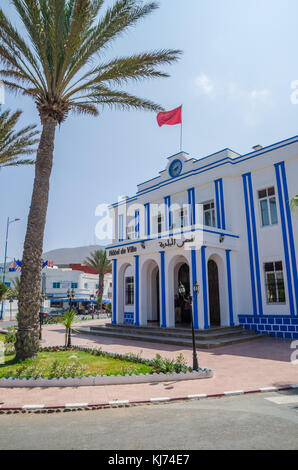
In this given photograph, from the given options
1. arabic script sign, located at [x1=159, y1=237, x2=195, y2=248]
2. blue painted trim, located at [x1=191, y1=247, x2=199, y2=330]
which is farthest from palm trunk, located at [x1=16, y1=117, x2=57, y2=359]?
blue painted trim, located at [x1=191, y1=247, x2=199, y2=330]

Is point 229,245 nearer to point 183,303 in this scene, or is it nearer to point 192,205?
point 192,205

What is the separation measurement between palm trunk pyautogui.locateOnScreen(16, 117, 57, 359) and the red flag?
33.0 feet

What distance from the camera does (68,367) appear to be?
9.34 metres

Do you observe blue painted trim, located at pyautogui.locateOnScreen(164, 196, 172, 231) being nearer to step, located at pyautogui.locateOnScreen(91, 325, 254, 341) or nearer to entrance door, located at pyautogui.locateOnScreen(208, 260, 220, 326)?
entrance door, located at pyautogui.locateOnScreen(208, 260, 220, 326)

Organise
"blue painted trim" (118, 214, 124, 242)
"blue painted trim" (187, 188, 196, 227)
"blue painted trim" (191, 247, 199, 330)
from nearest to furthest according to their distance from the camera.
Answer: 1. "blue painted trim" (191, 247, 199, 330)
2. "blue painted trim" (187, 188, 196, 227)
3. "blue painted trim" (118, 214, 124, 242)

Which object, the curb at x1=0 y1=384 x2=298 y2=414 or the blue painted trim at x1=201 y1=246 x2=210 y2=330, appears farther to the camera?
the blue painted trim at x1=201 y1=246 x2=210 y2=330

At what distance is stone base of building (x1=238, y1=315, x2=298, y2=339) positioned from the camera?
49.2ft

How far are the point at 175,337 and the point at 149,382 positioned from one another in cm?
659

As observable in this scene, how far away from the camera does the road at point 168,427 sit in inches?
179

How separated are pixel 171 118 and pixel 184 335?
525 inches

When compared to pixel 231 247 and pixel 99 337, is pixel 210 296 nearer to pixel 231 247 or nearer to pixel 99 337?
pixel 231 247

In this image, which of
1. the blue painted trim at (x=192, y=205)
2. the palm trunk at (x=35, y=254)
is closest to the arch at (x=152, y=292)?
the blue painted trim at (x=192, y=205)

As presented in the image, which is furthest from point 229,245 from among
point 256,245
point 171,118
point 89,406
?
point 89,406

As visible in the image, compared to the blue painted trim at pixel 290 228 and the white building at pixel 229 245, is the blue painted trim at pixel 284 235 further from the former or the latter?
the blue painted trim at pixel 290 228
